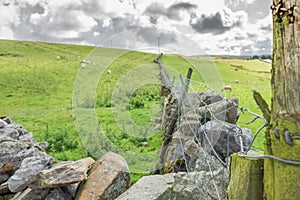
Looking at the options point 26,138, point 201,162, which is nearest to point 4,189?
point 26,138

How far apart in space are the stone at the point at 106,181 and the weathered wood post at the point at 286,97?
317 cm

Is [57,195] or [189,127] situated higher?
[189,127]

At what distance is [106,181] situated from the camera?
442 centimetres

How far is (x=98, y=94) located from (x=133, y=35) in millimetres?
8854

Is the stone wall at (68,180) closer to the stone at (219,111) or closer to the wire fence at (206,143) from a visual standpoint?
the wire fence at (206,143)

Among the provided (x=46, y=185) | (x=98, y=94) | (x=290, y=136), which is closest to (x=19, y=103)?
(x=98, y=94)

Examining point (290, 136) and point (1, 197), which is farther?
point (1, 197)

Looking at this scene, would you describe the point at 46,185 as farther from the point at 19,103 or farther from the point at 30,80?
the point at 30,80

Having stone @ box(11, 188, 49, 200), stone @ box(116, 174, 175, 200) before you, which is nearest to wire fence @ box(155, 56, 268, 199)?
stone @ box(116, 174, 175, 200)

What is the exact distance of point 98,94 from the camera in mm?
17703

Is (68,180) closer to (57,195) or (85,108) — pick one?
(57,195)

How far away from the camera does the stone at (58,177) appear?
4320 millimetres

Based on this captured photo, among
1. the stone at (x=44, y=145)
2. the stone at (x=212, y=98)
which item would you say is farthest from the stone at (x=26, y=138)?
the stone at (x=212, y=98)

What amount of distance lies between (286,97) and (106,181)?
3.46 meters
